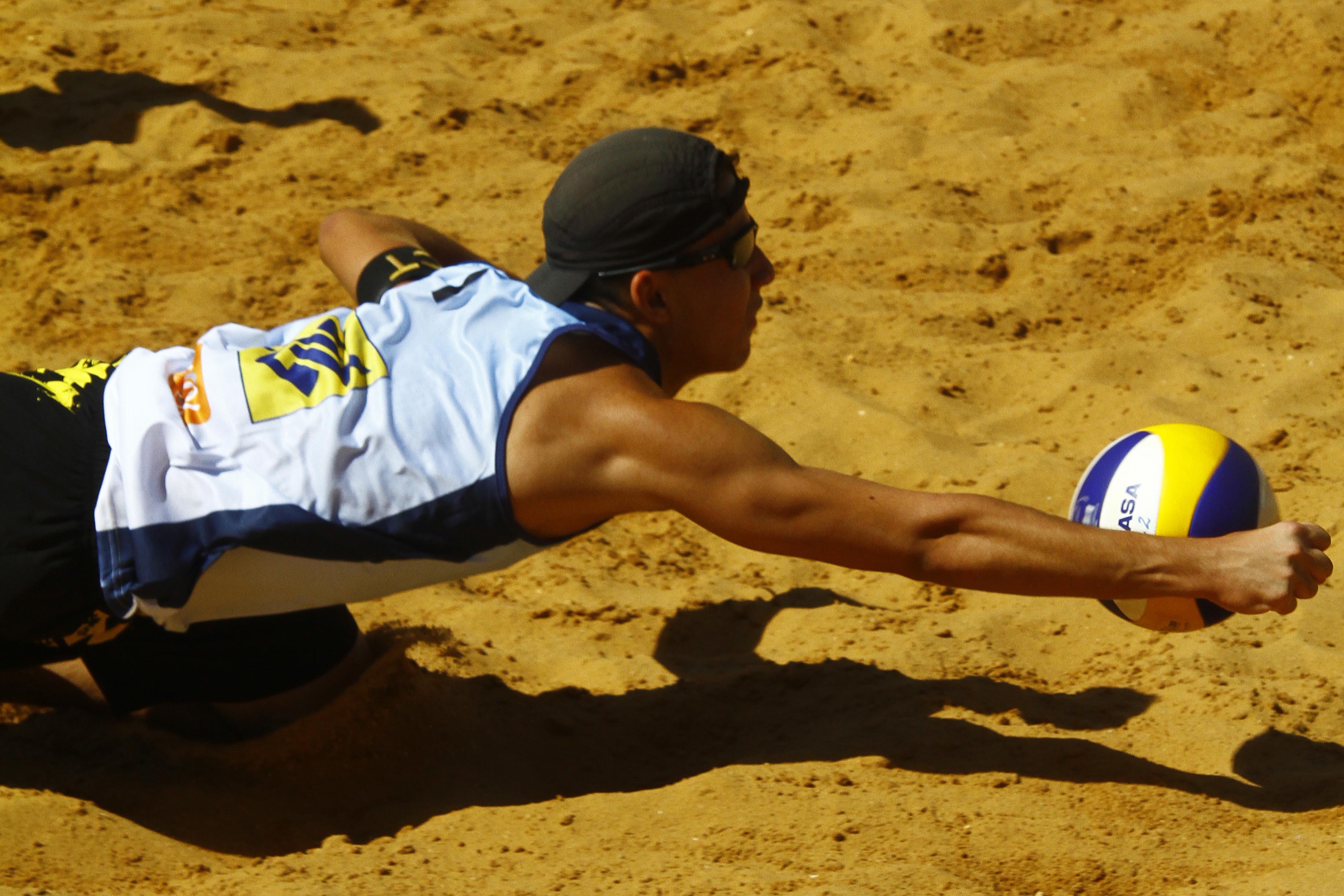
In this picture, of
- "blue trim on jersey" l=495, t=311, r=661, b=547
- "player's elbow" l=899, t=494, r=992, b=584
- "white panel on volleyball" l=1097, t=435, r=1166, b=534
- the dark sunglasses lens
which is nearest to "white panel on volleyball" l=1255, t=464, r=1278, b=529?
"white panel on volleyball" l=1097, t=435, r=1166, b=534

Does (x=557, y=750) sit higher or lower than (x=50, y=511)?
lower

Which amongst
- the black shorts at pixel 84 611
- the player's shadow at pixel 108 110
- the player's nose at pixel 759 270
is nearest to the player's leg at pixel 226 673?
the black shorts at pixel 84 611

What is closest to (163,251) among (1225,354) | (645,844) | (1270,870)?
(645,844)

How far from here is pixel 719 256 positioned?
2533 millimetres

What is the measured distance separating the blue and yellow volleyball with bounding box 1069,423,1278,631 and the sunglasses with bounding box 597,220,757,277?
0.84 metres

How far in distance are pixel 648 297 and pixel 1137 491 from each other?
1.08 m

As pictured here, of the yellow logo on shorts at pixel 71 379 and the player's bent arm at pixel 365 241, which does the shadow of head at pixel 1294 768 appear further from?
the yellow logo on shorts at pixel 71 379

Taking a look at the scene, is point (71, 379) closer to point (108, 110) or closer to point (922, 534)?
point (922, 534)

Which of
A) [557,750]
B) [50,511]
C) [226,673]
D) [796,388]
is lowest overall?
[557,750]

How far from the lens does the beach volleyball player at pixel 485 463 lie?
7.38ft

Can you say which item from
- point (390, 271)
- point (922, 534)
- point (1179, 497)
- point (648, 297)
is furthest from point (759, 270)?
point (1179, 497)

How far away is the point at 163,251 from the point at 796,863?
3.45 m

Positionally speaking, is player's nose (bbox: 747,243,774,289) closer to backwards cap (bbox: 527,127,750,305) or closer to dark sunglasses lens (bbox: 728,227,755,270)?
dark sunglasses lens (bbox: 728,227,755,270)

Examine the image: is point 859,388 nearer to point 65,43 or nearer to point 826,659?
point 826,659
